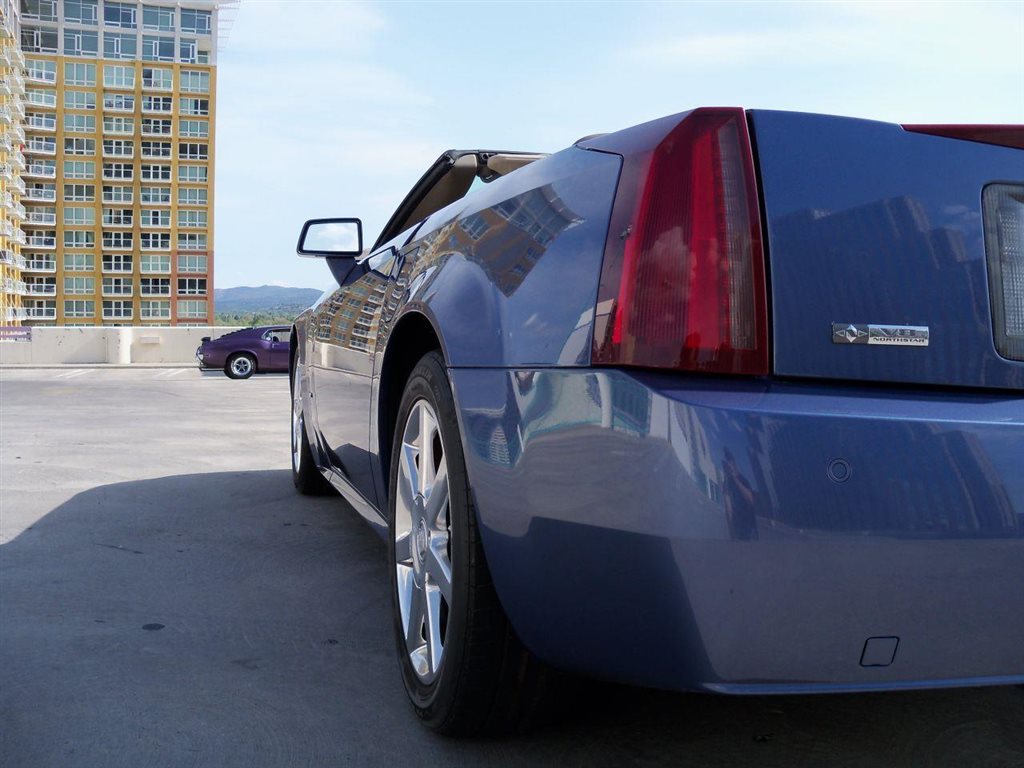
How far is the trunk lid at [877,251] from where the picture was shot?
1688 millimetres

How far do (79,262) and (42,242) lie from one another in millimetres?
4380

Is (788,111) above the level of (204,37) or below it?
below

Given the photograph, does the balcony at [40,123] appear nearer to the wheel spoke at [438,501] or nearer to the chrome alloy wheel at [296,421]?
the chrome alloy wheel at [296,421]

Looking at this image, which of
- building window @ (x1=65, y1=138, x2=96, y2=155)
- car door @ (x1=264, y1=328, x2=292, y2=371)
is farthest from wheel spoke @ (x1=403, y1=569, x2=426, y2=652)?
building window @ (x1=65, y1=138, x2=96, y2=155)

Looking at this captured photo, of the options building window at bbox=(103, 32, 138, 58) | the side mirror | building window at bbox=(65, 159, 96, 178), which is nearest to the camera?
the side mirror

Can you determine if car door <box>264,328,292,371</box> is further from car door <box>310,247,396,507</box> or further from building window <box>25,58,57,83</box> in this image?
building window <box>25,58,57,83</box>

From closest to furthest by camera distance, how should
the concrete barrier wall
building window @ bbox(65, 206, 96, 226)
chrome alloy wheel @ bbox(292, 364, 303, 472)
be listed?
chrome alloy wheel @ bbox(292, 364, 303, 472), the concrete barrier wall, building window @ bbox(65, 206, 96, 226)

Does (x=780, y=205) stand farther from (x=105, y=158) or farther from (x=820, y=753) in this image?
(x=105, y=158)

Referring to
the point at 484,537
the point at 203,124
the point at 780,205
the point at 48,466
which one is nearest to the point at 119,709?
the point at 484,537

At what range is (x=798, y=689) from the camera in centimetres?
167

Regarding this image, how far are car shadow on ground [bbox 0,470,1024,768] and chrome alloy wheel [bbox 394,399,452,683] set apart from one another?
19 centimetres

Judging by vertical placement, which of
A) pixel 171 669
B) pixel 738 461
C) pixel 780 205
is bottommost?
pixel 171 669

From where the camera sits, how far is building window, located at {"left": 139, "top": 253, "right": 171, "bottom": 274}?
11981 cm

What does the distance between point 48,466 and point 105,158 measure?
4848 inches
